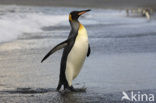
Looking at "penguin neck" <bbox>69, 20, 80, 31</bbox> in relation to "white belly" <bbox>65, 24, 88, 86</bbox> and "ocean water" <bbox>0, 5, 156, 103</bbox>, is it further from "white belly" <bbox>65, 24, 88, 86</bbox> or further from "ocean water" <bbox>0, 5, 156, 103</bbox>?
"ocean water" <bbox>0, 5, 156, 103</bbox>

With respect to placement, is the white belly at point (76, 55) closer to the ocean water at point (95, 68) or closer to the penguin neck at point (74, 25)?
the penguin neck at point (74, 25)

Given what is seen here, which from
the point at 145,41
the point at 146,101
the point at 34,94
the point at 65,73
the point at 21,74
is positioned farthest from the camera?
the point at 145,41

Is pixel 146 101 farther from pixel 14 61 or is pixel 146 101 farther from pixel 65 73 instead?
pixel 14 61

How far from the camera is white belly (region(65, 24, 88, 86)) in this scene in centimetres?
527

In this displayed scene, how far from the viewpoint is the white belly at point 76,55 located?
207 inches

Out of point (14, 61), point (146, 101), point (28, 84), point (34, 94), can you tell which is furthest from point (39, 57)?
point (146, 101)

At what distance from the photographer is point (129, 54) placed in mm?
7621

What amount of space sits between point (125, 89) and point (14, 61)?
2484 millimetres

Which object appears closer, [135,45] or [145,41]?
[135,45]

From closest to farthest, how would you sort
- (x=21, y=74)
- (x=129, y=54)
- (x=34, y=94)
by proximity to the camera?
(x=34, y=94), (x=21, y=74), (x=129, y=54)

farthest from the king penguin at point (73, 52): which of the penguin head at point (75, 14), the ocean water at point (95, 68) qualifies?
the ocean water at point (95, 68)

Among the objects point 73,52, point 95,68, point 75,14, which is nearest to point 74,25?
point 75,14

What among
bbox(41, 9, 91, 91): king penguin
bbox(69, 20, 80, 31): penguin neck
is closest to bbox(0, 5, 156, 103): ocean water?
bbox(41, 9, 91, 91): king penguin

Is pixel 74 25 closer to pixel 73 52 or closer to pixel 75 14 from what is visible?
pixel 75 14
